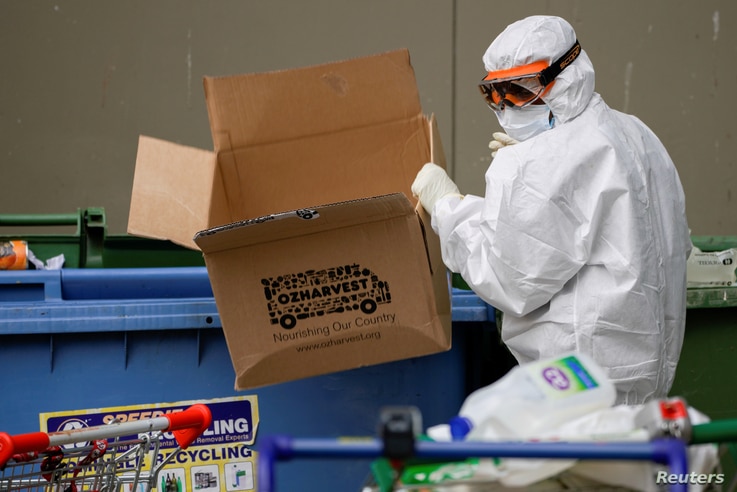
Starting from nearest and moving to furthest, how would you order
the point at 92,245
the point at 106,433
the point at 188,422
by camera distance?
the point at 106,433 → the point at 188,422 → the point at 92,245

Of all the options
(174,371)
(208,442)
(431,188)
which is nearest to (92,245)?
(174,371)

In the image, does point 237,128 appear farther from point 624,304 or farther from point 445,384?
point 624,304

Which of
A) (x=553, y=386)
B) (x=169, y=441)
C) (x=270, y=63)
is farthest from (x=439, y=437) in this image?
(x=270, y=63)

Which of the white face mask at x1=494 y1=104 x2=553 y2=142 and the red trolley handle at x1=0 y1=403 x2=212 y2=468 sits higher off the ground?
the white face mask at x1=494 y1=104 x2=553 y2=142

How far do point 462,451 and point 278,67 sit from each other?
3906 millimetres

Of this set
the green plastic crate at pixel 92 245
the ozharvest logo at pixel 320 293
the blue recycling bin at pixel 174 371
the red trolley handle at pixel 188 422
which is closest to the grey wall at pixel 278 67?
the green plastic crate at pixel 92 245

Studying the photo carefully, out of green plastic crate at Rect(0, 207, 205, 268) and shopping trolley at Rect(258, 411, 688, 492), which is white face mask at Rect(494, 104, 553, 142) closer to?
shopping trolley at Rect(258, 411, 688, 492)

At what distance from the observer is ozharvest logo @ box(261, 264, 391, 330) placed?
8.25 feet

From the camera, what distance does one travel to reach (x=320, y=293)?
2.52 meters

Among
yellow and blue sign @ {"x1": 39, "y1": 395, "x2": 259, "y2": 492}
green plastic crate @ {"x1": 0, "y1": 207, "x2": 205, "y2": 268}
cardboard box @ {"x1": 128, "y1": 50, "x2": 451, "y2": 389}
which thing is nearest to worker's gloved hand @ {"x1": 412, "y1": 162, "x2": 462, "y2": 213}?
cardboard box @ {"x1": 128, "y1": 50, "x2": 451, "y2": 389}

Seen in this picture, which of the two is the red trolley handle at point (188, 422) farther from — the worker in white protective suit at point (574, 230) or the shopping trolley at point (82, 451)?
the worker in white protective suit at point (574, 230)

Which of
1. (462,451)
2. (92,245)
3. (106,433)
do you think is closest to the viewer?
(462,451)

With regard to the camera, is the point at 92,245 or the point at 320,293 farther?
the point at 92,245

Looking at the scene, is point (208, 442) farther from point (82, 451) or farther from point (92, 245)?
point (92, 245)
